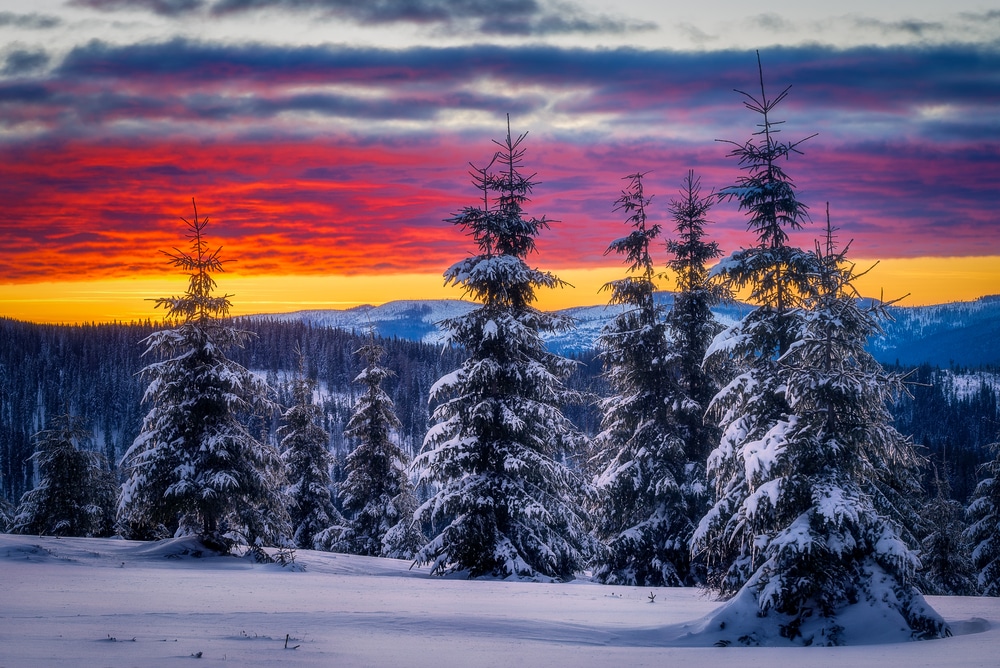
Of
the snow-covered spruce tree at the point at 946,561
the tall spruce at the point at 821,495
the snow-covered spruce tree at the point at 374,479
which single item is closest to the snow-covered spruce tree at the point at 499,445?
the tall spruce at the point at 821,495

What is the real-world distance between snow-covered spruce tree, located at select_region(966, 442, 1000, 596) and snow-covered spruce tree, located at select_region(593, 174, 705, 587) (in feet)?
57.0

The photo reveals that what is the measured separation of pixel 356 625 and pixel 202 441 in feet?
43.8

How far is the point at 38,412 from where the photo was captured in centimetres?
17838

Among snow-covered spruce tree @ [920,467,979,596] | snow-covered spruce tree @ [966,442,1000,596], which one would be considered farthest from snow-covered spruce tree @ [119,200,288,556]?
snow-covered spruce tree @ [920,467,979,596]

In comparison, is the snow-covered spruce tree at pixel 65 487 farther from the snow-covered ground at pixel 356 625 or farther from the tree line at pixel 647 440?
the snow-covered ground at pixel 356 625

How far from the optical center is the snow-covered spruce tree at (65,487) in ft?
116

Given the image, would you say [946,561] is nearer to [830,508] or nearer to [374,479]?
[374,479]

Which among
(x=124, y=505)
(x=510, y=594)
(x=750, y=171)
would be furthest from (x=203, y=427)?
(x=750, y=171)

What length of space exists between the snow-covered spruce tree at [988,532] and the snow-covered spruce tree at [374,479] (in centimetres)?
2603

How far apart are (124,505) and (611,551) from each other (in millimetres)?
13967

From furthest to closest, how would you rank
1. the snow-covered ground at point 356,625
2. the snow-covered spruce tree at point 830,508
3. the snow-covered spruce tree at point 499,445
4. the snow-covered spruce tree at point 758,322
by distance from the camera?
the snow-covered spruce tree at point 499,445, the snow-covered spruce tree at point 758,322, the snow-covered spruce tree at point 830,508, the snow-covered ground at point 356,625

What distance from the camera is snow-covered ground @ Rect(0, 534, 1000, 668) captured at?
22.4ft

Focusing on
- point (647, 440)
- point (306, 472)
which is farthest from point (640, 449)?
point (306, 472)

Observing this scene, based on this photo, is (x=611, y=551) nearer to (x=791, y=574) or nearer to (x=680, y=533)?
(x=680, y=533)
